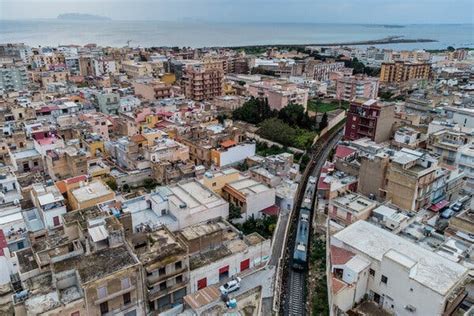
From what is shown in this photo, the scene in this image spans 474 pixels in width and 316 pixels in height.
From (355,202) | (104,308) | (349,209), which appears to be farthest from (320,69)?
(104,308)

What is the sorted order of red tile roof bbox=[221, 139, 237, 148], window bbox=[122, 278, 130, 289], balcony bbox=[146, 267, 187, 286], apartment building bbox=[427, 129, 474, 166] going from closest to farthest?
window bbox=[122, 278, 130, 289] → balcony bbox=[146, 267, 187, 286] → apartment building bbox=[427, 129, 474, 166] → red tile roof bbox=[221, 139, 237, 148]

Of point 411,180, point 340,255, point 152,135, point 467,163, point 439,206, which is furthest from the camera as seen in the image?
point 152,135

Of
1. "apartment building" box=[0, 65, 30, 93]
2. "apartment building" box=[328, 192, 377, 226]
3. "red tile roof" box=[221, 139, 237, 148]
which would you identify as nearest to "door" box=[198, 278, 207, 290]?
"apartment building" box=[328, 192, 377, 226]

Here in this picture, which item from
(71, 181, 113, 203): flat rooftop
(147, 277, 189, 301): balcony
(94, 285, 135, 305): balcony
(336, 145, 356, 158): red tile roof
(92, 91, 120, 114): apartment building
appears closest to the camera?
(94, 285, 135, 305): balcony

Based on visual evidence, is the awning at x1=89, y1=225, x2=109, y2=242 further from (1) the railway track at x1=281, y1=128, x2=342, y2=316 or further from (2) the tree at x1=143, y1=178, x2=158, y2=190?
(2) the tree at x1=143, y1=178, x2=158, y2=190

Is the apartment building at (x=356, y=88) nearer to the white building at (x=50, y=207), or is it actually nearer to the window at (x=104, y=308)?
the white building at (x=50, y=207)

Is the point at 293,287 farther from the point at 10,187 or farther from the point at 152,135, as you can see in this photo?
the point at 152,135
